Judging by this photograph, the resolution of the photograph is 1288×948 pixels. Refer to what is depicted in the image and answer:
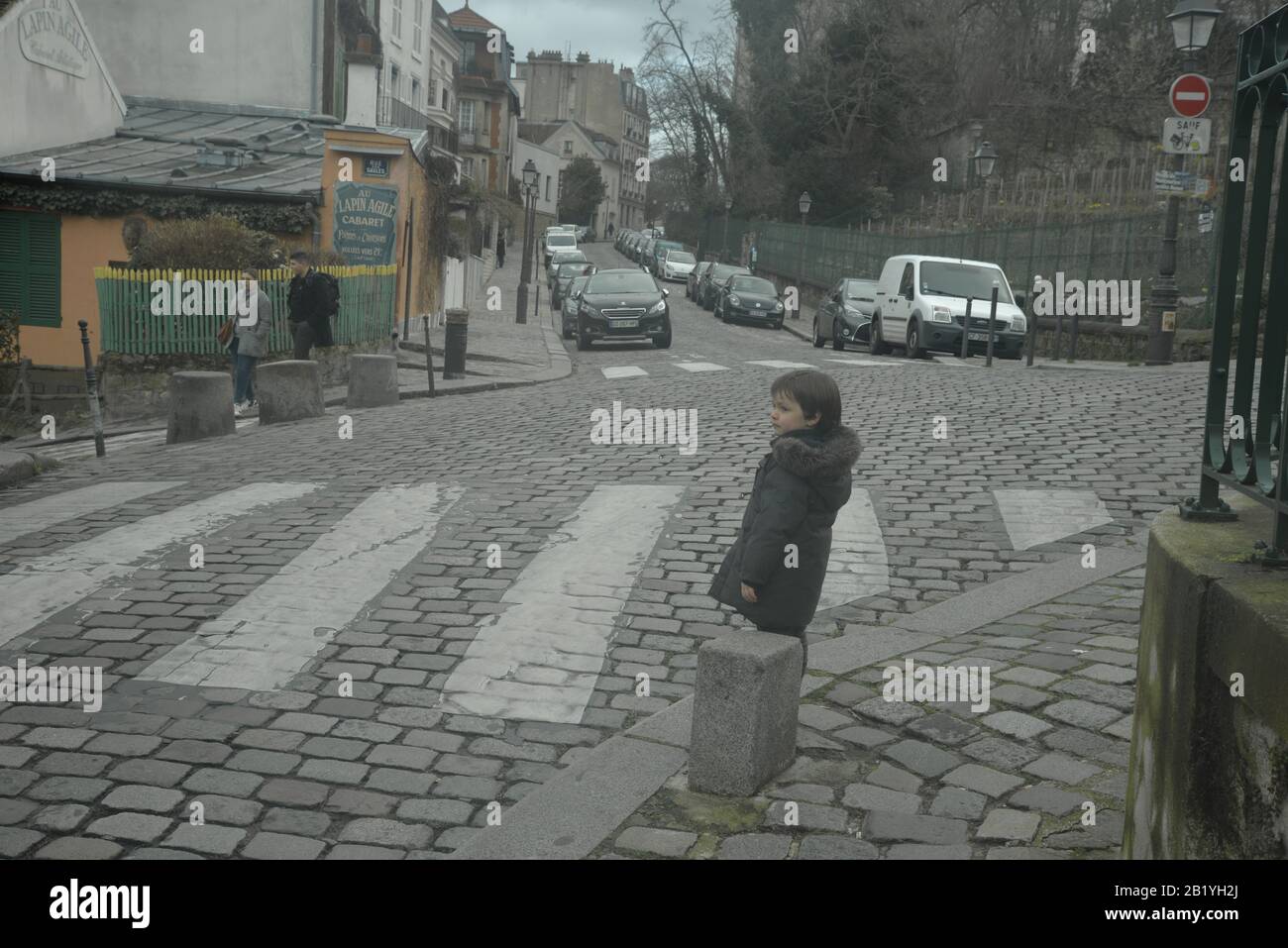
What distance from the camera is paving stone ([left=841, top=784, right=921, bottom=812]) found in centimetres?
425

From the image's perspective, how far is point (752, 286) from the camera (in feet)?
117

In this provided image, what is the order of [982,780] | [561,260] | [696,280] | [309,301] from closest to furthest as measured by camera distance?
[982,780]
[309,301]
[561,260]
[696,280]

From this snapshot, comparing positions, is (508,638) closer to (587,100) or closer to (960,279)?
(960,279)

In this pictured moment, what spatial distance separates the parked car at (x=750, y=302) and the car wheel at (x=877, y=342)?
983 centimetres

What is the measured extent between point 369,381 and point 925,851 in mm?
12463

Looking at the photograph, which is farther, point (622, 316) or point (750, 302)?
point (750, 302)

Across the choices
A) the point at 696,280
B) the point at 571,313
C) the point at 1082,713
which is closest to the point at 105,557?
the point at 1082,713

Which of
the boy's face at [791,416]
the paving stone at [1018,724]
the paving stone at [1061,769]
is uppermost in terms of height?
the boy's face at [791,416]

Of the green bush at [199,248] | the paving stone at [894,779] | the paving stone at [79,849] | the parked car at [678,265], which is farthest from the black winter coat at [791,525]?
the parked car at [678,265]

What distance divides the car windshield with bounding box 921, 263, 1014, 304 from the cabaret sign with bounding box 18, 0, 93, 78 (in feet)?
49.3

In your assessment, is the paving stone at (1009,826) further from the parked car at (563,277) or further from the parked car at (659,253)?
the parked car at (659,253)

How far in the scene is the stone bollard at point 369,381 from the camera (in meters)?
15.5
